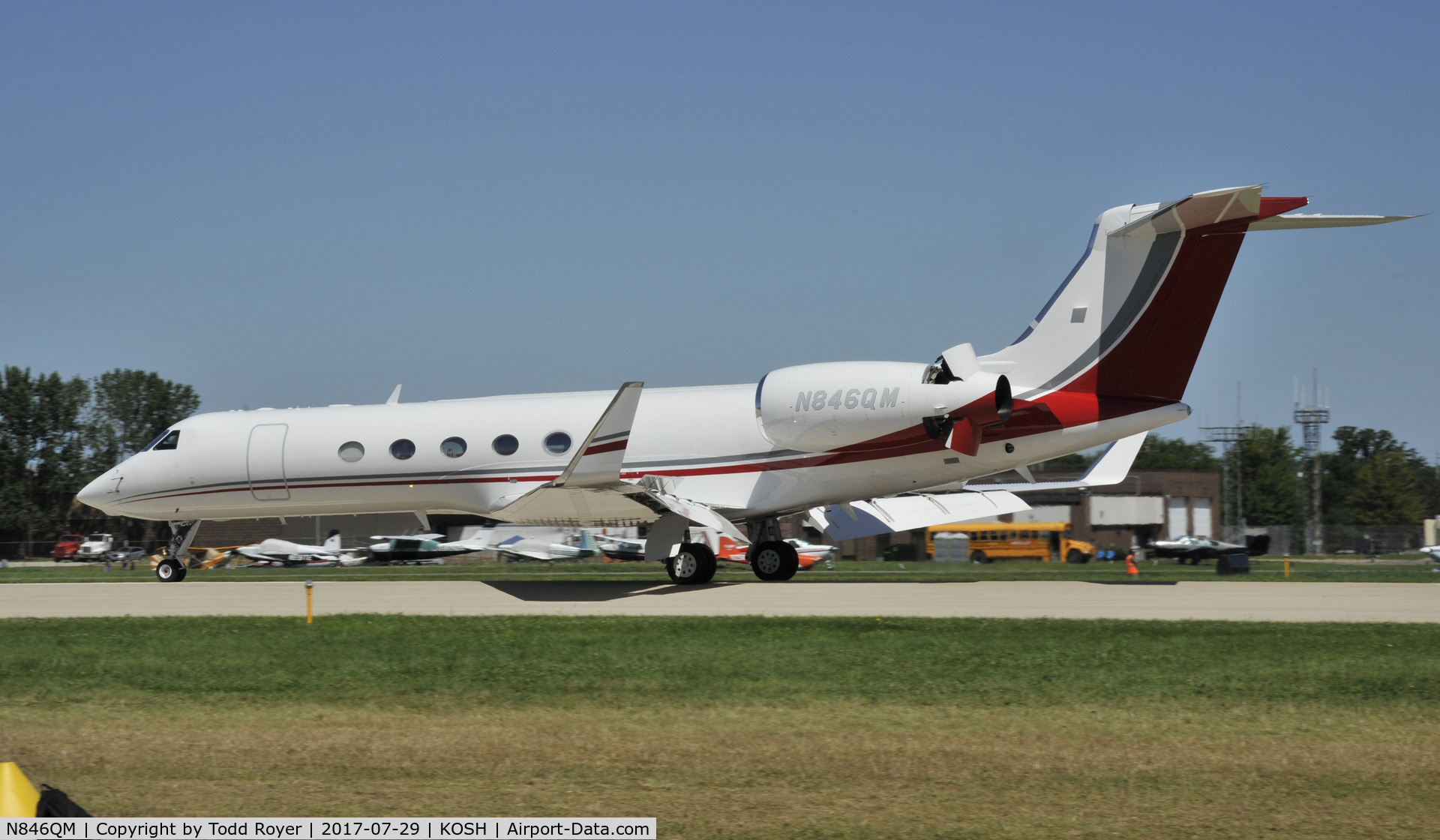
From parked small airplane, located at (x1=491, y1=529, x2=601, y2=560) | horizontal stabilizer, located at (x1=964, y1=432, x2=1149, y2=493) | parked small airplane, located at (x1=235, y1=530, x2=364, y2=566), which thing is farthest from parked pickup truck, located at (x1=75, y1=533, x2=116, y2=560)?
horizontal stabilizer, located at (x1=964, y1=432, x2=1149, y2=493)

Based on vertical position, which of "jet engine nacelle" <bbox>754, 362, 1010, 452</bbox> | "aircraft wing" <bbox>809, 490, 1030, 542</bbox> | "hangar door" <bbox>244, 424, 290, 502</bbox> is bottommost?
"aircraft wing" <bbox>809, 490, 1030, 542</bbox>

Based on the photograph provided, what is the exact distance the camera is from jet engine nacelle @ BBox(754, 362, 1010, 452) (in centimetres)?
1752

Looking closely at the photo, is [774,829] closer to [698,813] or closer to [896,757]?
[698,813]

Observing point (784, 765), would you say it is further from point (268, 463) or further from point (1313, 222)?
point (268, 463)

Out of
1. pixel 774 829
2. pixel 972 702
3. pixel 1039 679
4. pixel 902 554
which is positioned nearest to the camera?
pixel 774 829

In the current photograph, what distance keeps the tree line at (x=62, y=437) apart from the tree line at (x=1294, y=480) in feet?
180

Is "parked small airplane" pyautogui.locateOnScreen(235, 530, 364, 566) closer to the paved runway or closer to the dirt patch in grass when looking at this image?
the paved runway

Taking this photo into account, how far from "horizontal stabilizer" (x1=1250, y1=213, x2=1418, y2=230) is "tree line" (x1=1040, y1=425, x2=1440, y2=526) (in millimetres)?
57642

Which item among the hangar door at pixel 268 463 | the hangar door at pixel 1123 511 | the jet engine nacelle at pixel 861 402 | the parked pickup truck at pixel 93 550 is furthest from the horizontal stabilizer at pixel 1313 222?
the parked pickup truck at pixel 93 550

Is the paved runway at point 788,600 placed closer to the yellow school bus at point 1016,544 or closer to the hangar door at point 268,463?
the hangar door at point 268,463

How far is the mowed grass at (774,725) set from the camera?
608cm

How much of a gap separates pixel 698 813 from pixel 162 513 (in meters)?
19.1

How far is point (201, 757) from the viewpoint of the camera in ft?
24.0

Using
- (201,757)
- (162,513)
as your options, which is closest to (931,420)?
(201,757)
